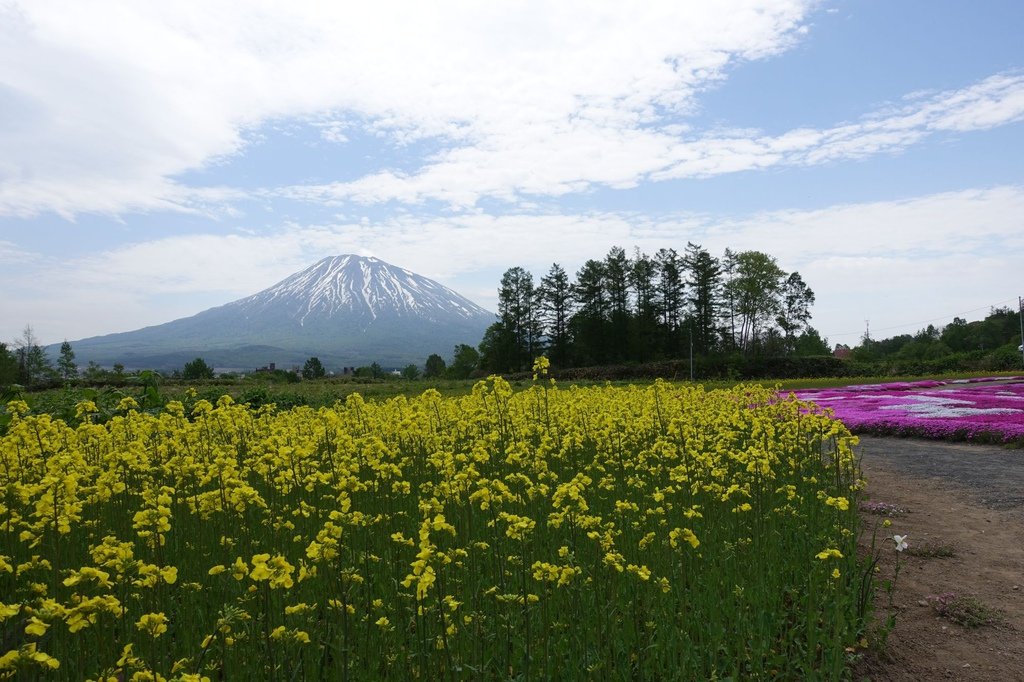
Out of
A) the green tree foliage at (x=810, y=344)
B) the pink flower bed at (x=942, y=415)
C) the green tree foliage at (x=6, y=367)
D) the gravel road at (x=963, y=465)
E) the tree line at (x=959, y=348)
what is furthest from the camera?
the green tree foliage at (x=810, y=344)

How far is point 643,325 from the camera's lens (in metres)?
69.2

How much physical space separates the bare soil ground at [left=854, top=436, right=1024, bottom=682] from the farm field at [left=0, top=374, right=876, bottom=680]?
0.46 meters

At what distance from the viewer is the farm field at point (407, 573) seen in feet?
11.6

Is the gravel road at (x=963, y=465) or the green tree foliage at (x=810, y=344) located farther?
the green tree foliage at (x=810, y=344)

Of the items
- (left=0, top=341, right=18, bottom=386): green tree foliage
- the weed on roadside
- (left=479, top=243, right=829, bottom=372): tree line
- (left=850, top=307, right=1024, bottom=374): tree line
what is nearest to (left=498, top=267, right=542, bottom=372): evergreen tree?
(left=479, top=243, right=829, bottom=372): tree line

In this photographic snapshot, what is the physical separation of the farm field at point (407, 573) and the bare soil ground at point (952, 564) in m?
0.46

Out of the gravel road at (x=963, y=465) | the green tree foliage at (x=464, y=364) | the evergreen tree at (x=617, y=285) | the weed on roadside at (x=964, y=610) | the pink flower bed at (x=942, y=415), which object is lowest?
the weed on roadside at (x=964, y=610)

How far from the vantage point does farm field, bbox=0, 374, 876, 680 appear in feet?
11.6

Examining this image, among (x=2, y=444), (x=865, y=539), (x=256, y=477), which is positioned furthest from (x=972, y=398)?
(x=2, y=444)

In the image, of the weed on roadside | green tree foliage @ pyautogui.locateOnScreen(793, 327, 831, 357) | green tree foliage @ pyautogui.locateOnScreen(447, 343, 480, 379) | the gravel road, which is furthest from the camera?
green tree foliage @ pyautogui.locateOnScreen(793, 327, 831, 357)

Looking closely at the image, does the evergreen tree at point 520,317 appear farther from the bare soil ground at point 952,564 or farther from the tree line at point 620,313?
the bare soil ground at point 952,564

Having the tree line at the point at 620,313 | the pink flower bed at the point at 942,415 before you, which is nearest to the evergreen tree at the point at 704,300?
the tree line at the point at 620,313

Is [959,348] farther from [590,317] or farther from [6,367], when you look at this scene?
[6,367]

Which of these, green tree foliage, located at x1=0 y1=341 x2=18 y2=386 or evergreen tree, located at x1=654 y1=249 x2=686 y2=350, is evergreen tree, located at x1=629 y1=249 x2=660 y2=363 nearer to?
evergreen tree, located at x1=654 y1=249 x2=686 y2=350
